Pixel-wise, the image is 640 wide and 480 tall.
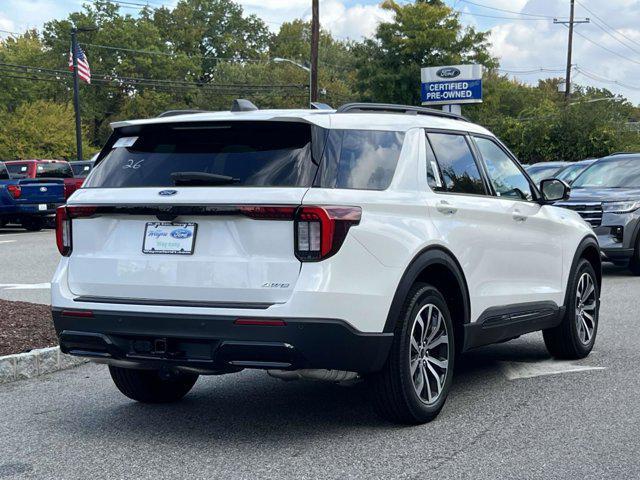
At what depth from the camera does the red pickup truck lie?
85.2 ft

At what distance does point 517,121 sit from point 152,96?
40760mm

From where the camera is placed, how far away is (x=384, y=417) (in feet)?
17.7

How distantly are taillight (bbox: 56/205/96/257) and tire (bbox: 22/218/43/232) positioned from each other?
21496 mm

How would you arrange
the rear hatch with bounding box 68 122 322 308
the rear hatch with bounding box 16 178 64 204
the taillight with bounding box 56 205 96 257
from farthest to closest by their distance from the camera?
1. the rear hatch with bounding box 16 178 64 204
2. the taillight with bounding box 56 205 96 257
3. the rear hatch with bounding box 68 122 322 308

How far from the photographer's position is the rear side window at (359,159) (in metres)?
5.04

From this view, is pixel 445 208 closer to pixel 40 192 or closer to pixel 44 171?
pixel 40 192

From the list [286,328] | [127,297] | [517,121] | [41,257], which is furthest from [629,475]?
[517,121]

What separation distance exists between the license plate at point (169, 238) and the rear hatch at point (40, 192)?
20917 millimetres

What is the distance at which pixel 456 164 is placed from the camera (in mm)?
6156

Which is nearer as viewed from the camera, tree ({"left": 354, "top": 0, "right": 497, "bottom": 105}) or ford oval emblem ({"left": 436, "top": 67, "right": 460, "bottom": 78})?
ford oval emblem ({"left": 436, "top": 67, "right": 460, "bottom": 78})

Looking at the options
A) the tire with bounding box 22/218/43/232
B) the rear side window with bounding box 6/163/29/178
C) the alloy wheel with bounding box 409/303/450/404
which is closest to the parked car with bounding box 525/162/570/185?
the tire with bounding box 22/218/43/232

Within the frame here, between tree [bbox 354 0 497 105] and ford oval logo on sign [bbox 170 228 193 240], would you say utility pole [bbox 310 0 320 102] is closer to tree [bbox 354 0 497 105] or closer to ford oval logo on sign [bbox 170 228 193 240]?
tree [bbox 354 0 497 105]

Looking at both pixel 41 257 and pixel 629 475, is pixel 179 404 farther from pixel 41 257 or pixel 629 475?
pixel 41 257

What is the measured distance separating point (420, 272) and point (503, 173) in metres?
1.86
